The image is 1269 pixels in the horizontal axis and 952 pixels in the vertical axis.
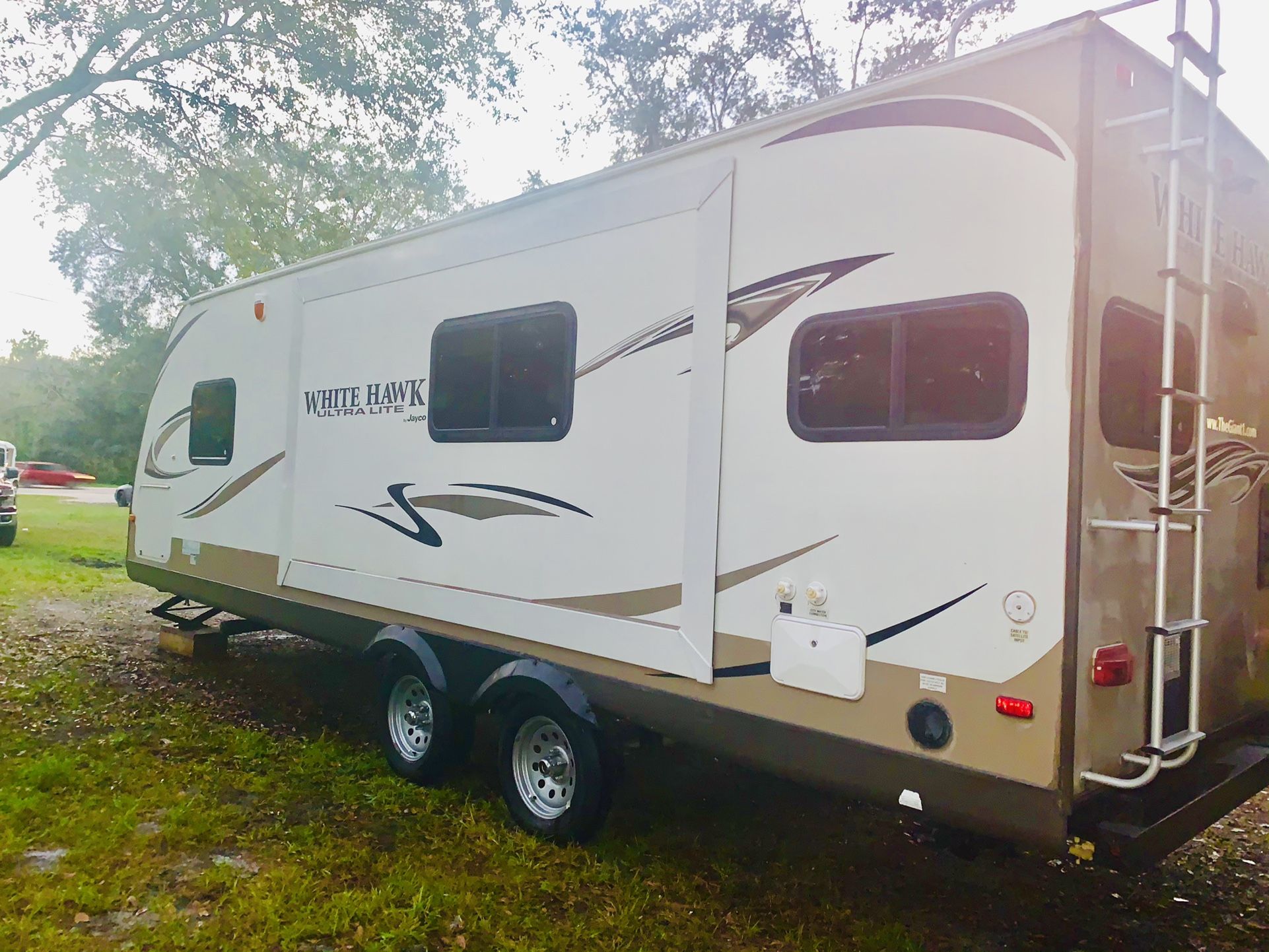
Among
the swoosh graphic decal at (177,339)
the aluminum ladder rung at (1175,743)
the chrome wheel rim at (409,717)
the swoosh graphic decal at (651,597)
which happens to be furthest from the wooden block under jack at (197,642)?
the aluminum ladder rung at (1175,743)

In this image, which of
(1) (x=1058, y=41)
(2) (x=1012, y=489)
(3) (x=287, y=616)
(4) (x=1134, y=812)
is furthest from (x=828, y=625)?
(3) (x=287, y=616)

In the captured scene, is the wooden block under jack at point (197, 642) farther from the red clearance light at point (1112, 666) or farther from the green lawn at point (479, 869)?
the red clearance light at point (1112, 666)

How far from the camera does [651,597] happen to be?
3686 millimetres

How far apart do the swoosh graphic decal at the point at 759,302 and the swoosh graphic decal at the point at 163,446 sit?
4.85 metres

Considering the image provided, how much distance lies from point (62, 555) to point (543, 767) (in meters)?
13.4

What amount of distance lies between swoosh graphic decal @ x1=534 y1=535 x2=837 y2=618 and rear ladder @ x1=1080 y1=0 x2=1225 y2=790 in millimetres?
1006

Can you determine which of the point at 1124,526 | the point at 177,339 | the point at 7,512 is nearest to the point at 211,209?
the point at 7,512

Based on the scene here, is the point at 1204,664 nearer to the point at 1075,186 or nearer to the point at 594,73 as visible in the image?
the point at 1075,186

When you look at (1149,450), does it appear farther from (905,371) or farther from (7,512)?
(7,512)

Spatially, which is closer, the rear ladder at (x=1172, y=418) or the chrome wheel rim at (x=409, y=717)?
the rear ladder at (x=1172, y=418)

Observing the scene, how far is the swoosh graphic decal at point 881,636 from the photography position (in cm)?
284

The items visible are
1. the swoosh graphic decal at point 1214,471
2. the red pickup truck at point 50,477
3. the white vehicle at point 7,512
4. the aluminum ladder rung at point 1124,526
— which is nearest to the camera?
the aluminum ladder rung at point 1124,526

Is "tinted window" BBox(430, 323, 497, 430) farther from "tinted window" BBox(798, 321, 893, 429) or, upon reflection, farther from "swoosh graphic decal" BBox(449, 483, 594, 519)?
"tinted window" BBox(798, 321, 893, 429)

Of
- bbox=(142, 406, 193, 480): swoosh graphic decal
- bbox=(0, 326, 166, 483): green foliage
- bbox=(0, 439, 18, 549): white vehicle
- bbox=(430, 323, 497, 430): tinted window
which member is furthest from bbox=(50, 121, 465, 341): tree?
bbox=(430, 323, 497, 430): tinted window
